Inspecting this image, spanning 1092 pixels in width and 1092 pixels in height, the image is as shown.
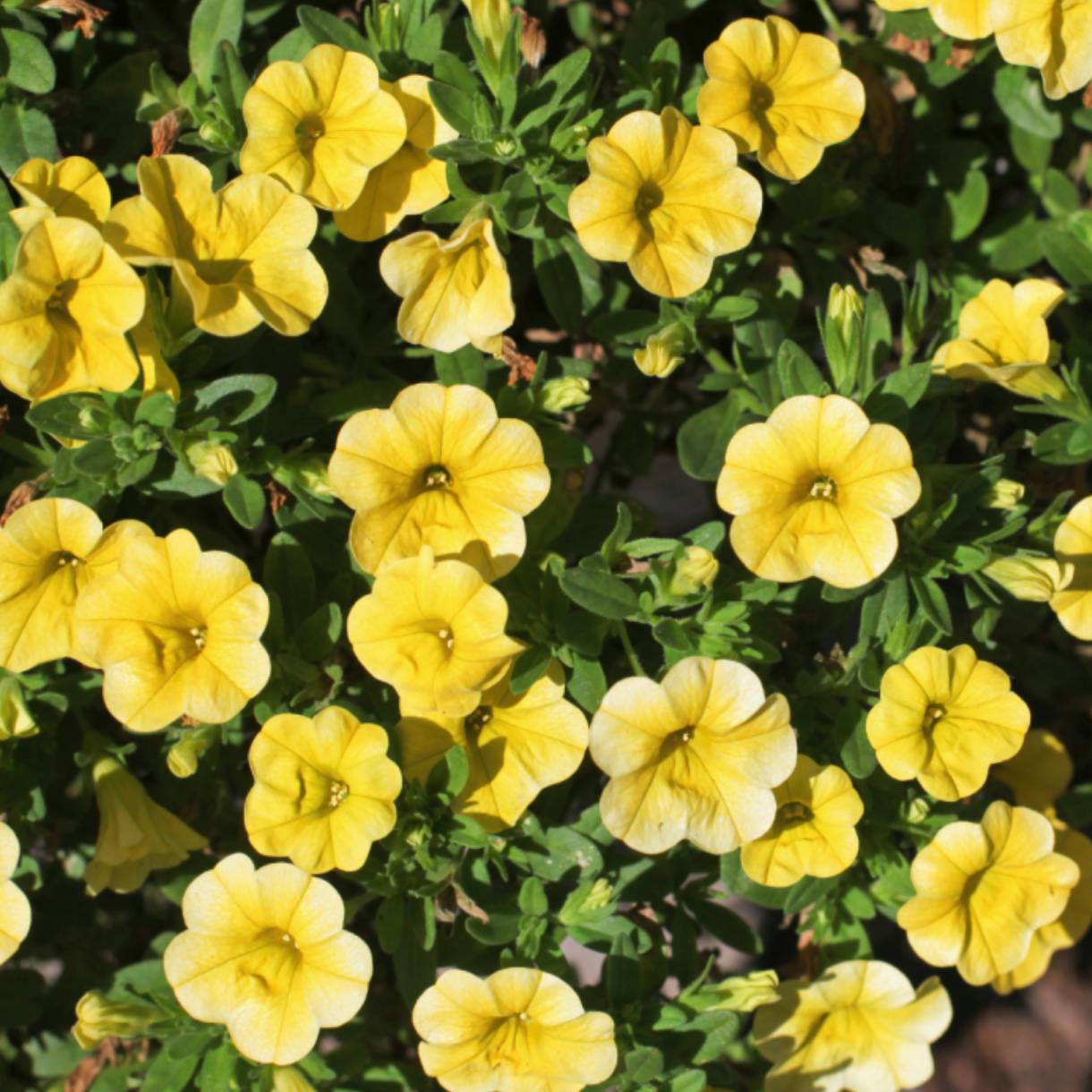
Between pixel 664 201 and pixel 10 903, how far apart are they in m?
1.43

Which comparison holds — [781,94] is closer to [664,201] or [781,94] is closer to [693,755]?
[664,201]

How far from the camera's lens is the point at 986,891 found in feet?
6.84

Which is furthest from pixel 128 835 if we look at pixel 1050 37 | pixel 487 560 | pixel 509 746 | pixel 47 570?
pixel 1050 37

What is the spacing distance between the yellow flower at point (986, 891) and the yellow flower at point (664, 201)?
944 mm

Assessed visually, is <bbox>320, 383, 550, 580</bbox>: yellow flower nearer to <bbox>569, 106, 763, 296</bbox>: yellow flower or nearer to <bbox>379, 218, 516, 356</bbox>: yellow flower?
<bbox>379, 218, 516, 356</bbox>: yellow flower

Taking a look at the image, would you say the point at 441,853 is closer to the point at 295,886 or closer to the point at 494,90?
the point at 295,886

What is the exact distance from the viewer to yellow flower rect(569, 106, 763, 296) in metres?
1.90

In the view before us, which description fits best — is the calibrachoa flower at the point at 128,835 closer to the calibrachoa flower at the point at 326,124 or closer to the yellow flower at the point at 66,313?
the yellow flower at the point at 66,313

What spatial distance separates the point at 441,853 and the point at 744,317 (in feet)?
3.31

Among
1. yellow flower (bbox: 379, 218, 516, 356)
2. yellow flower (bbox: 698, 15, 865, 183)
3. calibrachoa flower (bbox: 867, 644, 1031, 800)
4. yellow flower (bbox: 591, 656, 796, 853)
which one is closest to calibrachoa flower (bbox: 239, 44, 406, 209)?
yellow flower (bbox: 379, 218, 516, 356)

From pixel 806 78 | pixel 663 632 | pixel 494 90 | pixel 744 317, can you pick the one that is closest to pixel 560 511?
pixel 663 632

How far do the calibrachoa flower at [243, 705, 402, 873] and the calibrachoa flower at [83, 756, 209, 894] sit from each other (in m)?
0.33

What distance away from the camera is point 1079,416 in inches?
83.6

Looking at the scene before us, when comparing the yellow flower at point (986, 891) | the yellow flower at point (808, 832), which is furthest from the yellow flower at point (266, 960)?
the yellow flower at point (986, 891)
